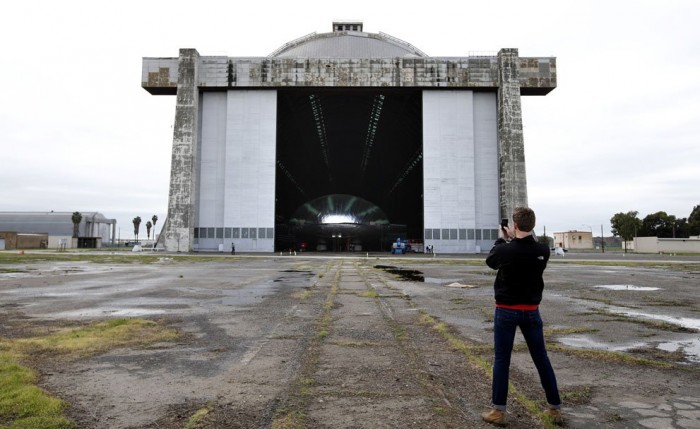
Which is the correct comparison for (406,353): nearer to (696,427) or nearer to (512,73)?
(696,427)

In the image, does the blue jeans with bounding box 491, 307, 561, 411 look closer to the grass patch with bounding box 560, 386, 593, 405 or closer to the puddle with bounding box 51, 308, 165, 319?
the grass patch with bounding box 560, 386, 593, 405

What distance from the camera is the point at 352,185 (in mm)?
112000

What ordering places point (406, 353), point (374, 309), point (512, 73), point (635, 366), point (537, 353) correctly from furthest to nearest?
point (512, 73) < point (374, 309) < point (406, 353) < point (635, 366) < point (537, 353)

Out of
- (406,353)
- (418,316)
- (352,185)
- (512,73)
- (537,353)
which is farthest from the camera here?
(352,185)

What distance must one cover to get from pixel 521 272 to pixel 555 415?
1.26m

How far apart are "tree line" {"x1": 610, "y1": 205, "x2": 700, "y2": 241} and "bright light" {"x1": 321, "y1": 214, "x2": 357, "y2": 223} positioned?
65680 millimetres

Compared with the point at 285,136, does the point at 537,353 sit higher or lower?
lower

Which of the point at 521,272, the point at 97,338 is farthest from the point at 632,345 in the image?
the point at 97,338

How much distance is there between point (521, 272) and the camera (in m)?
4.29

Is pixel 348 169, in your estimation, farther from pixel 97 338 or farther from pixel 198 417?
pixel 198 417

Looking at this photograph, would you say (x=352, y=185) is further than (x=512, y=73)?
Yes

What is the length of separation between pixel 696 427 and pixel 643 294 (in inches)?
463

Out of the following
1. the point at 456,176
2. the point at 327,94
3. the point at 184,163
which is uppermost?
the point at 327,94

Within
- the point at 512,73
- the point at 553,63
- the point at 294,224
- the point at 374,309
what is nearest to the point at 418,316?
the point at 374,309
